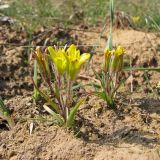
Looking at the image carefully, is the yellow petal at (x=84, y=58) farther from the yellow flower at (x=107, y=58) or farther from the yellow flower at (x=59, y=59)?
the yellow flower at (x=107, y=58)

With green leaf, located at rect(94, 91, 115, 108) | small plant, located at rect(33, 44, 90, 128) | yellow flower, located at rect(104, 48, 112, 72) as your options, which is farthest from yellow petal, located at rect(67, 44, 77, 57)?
green leaf, located at rect(94, 91, 115, 108)

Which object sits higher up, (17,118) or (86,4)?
(86,4)

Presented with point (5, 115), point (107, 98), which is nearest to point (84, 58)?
point (107, 98)

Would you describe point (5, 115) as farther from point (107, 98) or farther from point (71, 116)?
point (107, 98)

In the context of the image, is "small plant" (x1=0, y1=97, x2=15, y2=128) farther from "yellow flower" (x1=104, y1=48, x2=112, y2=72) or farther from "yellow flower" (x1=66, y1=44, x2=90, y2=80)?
"yellow flower" (x1=104, y1=48, x2=112, y2=72)

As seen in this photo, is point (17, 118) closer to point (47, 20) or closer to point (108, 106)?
point (108, 106)

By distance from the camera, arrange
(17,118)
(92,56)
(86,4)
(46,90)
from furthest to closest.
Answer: (86,4), (92,56), (46,90), (17,118)

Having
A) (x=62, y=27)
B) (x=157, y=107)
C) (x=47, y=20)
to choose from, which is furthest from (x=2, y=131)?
(x=47, y=20)

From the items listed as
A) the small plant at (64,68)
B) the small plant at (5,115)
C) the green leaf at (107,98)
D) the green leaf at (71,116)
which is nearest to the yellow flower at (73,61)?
the small plant at (64,68)
